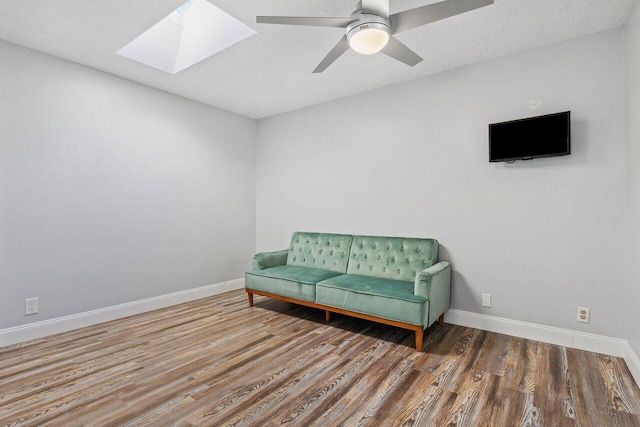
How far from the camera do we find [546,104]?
2.81 meters

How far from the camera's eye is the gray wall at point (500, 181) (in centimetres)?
259

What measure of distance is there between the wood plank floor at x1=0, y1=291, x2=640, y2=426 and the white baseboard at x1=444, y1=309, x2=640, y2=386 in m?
0.09

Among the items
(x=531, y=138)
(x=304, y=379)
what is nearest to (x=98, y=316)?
(x=304, y=379)

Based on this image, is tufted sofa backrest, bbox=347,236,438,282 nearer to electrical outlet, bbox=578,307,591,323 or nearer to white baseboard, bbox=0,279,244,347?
electrical outlet, bbox=578,307,591,323

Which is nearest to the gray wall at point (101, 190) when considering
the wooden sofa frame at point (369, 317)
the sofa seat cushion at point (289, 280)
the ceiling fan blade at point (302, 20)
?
the sofa seat cushion at point (289, 280)

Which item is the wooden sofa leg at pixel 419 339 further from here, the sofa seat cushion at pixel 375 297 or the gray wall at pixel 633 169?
the gray wall at pixel 633 169

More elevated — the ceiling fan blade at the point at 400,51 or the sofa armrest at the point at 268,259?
the ceiling fan blade at the point at 400,51

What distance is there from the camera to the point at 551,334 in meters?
2.77

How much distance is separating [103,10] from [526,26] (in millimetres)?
3288

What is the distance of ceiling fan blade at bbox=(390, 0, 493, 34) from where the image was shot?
1700mm

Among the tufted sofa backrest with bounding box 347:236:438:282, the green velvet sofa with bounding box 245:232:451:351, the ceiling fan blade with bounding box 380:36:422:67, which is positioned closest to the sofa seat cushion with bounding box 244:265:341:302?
the green velvet sofa with bounding box 245:232:451:351

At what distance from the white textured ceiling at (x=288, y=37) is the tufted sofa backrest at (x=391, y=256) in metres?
1.84

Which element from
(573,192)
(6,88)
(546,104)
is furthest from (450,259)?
(6,88)

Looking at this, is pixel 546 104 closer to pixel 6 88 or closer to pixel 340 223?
pixel 340 223
